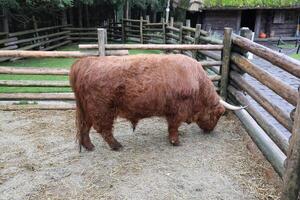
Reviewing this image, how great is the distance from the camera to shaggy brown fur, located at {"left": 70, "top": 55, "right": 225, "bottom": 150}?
14.6ft

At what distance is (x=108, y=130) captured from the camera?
4.64 m

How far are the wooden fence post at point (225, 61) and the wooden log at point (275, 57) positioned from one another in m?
0.21

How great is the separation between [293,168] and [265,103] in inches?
61.8

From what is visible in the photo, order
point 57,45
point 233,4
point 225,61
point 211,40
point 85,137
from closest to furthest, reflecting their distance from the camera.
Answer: point 85,137
point 225,61
point 211,40
point 57,45
point 233,4

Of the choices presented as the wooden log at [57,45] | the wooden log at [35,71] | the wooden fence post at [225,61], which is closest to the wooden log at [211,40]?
the wooden fence post at [225,61]

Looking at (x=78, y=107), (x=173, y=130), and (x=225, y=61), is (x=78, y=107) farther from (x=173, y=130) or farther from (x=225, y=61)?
(x=225, y=61)

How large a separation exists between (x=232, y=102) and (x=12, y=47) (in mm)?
9550

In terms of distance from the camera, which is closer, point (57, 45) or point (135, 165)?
point (135, 165)

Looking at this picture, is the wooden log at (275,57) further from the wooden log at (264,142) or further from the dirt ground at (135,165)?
the dirt ground at (135,165)

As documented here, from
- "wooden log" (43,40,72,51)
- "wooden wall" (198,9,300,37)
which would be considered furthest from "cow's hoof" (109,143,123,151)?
"wooden wall" (198,9,300,37)

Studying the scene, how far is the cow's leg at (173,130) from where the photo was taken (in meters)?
4.84

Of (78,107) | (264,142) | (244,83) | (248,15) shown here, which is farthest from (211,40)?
(248,15)

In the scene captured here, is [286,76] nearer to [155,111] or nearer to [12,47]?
[155,111]

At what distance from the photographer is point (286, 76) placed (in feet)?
35.7
